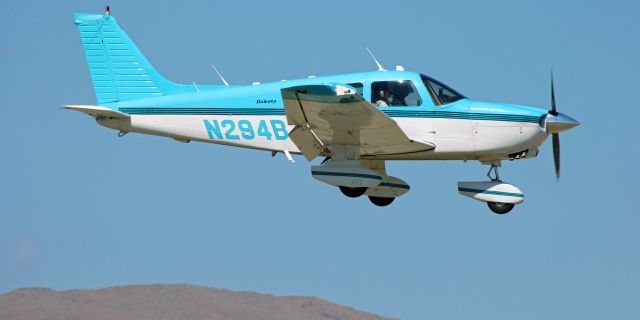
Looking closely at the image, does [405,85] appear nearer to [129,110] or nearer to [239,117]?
[239,117]

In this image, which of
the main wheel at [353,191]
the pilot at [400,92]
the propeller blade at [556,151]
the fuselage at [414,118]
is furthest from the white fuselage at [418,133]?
the propeller blade at [556,151]

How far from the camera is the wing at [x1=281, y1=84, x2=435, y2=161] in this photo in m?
20.5

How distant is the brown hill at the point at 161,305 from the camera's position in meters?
103

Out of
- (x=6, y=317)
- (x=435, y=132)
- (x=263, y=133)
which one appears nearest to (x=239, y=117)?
(x=263, y=133)

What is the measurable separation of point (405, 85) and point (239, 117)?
3.16 meters

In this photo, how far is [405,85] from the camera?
21.7 m

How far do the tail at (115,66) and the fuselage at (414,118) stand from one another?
124 centimetres

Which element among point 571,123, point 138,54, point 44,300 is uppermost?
point 138,54

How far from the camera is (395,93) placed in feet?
71.4

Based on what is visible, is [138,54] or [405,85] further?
[138,54]

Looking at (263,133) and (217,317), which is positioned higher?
(263,133)

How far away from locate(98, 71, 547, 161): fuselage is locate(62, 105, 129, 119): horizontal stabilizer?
1357mm

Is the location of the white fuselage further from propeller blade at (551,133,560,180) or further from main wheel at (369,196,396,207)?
main wheel at (369,196,396,207)

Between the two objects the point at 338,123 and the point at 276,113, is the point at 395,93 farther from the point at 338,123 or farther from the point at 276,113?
the point at 276,113
